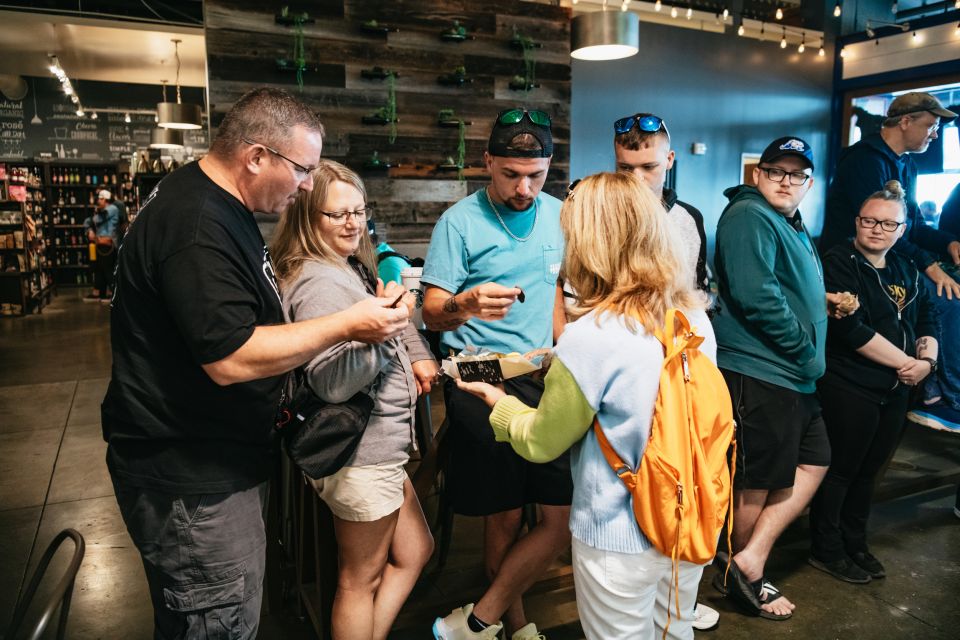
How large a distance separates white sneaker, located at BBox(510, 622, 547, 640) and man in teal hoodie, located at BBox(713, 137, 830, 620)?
846 millimetres

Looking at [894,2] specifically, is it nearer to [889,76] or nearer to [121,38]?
[889,76]

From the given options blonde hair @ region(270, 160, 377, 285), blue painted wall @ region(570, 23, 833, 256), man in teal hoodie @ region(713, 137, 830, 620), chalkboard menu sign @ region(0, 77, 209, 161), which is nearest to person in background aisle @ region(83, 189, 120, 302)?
chalkboard menu sign @ region(0, 77, 209, 161)

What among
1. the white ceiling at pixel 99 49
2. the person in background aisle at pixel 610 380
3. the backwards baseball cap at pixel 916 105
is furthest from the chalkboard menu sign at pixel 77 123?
the person in background aisle at pixel 610 380

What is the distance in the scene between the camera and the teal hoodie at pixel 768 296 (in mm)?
Answer: 2410

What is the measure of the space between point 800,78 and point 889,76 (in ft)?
3.70

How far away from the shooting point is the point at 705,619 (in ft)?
8.27

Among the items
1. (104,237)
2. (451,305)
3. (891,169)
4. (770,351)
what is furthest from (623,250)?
(104,237)

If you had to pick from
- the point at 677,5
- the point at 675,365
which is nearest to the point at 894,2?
the point at 677,5

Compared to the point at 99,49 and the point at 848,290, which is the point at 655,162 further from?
the point at 99,49

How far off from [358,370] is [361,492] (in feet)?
1.13

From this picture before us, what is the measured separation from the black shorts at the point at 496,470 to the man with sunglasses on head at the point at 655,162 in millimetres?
740

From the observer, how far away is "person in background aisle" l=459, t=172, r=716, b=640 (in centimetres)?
149

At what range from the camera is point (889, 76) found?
900 centimetres

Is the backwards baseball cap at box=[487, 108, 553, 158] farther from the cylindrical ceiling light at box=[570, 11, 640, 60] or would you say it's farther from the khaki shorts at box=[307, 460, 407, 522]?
the cylindrical ceiling light at box=[570, 11, 640, 60]
